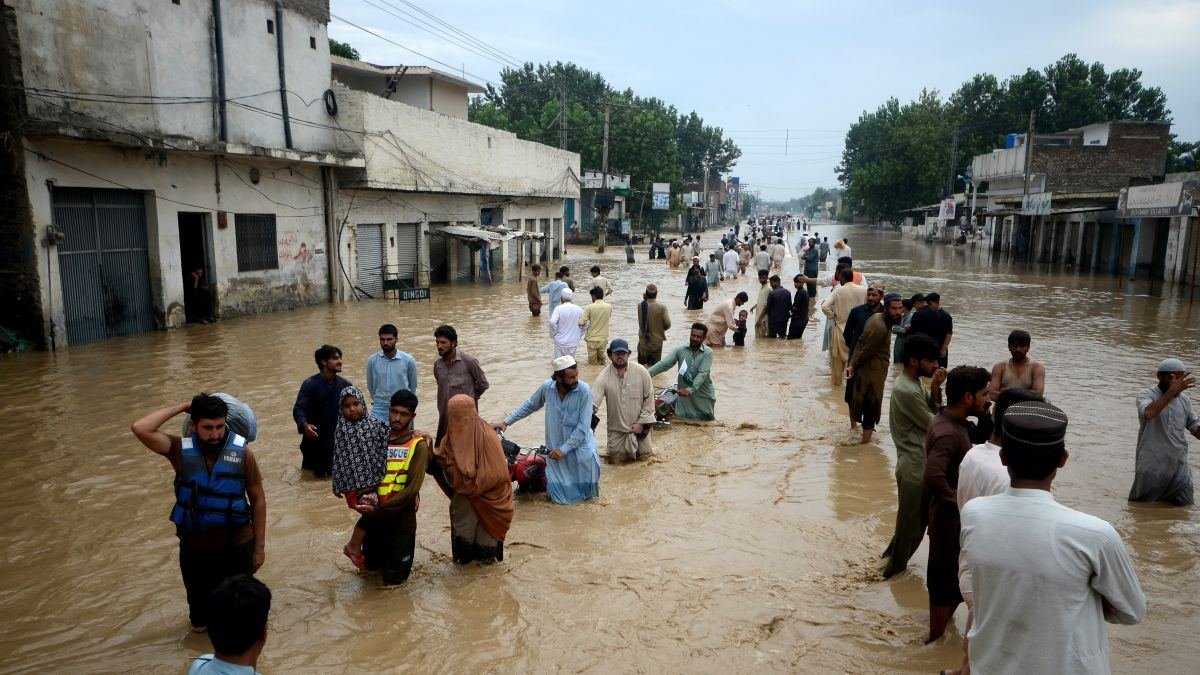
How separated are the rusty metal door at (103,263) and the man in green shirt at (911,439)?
13.6 m

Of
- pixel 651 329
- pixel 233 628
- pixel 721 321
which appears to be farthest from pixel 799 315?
pixel 233 628

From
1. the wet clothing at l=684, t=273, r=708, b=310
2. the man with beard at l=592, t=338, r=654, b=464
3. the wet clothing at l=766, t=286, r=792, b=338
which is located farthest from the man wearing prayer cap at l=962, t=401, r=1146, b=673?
the wet clothing at l=684, t=273, r=708, b=310

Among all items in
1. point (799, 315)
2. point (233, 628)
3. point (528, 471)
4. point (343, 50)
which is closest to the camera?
point (233, 628)

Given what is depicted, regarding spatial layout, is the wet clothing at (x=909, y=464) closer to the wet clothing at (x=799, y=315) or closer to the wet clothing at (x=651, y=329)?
the wet clothing at (x=651, y=329)

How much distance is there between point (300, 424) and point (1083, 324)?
17.4 metres

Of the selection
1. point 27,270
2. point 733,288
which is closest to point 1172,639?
point 27,270

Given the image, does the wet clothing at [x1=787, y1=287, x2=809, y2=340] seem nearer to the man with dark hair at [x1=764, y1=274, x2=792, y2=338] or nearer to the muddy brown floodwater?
the man with dark hair at [x1=764, y1=274, x2=792, y2=338]

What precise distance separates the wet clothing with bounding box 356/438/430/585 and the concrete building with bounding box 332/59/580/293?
1691cm

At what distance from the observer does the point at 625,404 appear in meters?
7.39

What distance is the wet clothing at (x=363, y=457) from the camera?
4.77 metres

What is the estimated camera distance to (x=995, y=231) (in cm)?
5134

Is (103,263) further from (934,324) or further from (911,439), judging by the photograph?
(911,439)

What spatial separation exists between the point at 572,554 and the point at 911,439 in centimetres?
241

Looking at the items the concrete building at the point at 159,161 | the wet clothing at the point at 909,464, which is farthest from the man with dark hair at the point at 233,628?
the concrete building at the point at 159,161
